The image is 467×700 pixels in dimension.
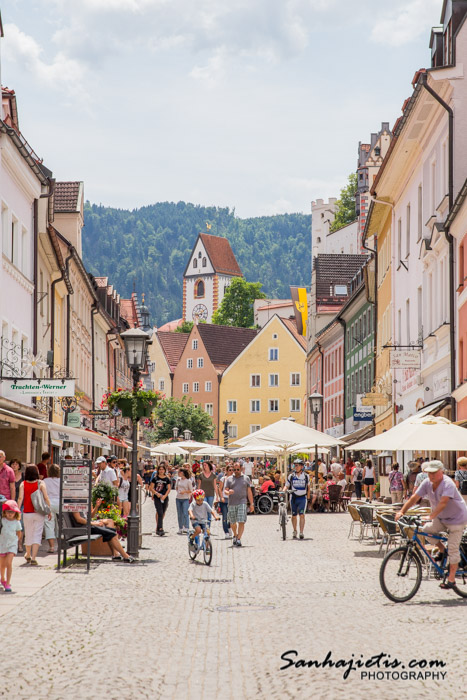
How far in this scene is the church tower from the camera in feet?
626

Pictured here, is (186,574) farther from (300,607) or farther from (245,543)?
(245,543)

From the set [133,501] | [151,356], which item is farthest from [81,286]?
[151,356]

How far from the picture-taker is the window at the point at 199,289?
194375mm

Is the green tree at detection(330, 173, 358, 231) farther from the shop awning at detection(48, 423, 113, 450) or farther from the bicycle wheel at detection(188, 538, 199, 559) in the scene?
the bicycle wheel at detection(188, 538, 199, 559)

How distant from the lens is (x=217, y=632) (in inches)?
398

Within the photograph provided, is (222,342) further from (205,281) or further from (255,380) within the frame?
(205,281)

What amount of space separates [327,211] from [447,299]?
104576 mm

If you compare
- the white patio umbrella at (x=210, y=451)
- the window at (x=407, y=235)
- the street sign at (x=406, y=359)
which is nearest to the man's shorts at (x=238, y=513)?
the street sign at (x=406, y=359)

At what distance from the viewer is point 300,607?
38.9 ft

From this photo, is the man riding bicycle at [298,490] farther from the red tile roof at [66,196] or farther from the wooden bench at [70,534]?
the red tile roof at [66,196]

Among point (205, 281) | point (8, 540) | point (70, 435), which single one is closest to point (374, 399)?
point (70, 435)

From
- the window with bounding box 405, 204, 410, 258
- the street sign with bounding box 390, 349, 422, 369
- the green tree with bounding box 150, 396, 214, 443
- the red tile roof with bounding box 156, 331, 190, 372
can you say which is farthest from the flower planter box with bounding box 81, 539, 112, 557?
the red tile roof with bounding box 156, 331, 190, 372
